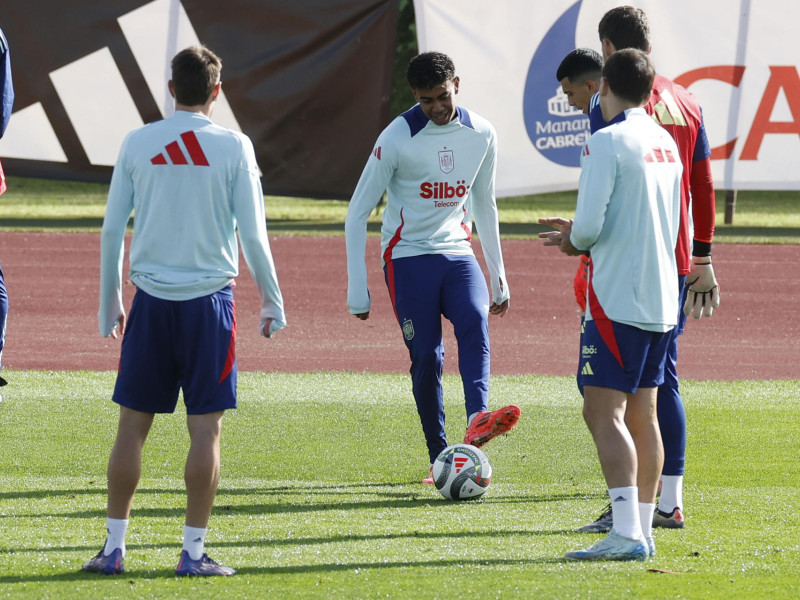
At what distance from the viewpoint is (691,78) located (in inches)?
685

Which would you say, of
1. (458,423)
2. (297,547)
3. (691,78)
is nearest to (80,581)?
(297,547)

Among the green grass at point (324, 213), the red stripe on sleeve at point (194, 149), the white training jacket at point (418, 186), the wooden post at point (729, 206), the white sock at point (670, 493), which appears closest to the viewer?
the red stripe on sleeve at point (194, 149)

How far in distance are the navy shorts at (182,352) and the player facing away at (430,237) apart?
185cm

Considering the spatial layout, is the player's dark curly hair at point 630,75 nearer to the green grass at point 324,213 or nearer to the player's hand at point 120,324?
the player's hand at point 120,324

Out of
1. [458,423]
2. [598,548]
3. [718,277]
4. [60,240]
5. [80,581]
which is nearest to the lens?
[80,581]

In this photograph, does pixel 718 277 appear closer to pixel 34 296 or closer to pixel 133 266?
pixel 34 296

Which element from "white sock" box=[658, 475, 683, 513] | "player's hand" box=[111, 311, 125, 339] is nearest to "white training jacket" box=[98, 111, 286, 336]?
"player's hand" box=[111, 311, 125, 339]

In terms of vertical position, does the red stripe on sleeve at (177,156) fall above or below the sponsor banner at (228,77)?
above

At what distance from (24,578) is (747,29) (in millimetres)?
15360

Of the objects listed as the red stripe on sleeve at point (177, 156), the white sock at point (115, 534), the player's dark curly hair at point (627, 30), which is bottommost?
the white sock at point (115, 534)

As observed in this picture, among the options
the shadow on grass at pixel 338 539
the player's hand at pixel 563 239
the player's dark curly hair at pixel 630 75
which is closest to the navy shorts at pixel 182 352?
the shadow on grass at pixel 338 539

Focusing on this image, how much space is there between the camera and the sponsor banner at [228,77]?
57.9 feet

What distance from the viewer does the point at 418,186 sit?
6070 millimetres

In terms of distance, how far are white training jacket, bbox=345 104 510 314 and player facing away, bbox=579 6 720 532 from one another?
992 mm
